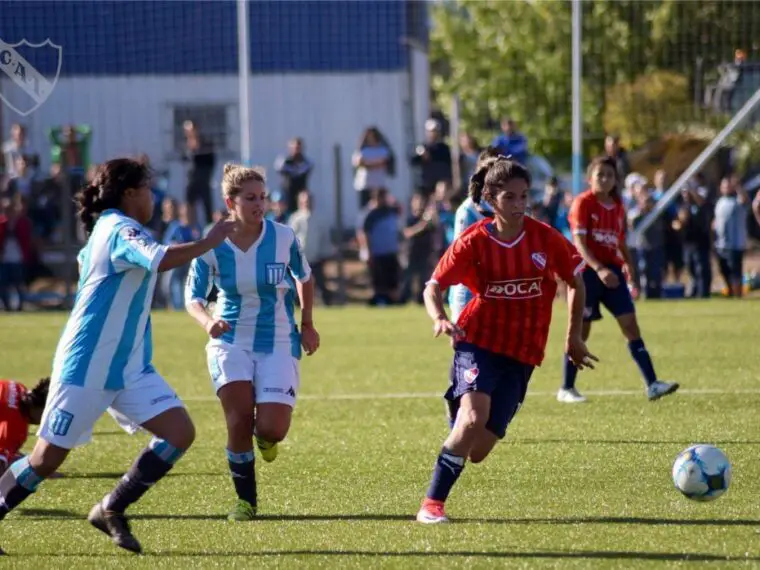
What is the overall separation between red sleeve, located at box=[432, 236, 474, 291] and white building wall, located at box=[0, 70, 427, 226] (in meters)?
16.9

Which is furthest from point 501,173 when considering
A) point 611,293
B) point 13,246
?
point 13,246

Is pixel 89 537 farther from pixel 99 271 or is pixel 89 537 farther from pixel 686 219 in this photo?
pixel 686 219

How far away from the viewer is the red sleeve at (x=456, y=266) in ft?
22.1

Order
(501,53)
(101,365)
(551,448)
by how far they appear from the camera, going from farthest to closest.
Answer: (501,53), (551,448), (101,365)

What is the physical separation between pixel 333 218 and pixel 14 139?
583 cm

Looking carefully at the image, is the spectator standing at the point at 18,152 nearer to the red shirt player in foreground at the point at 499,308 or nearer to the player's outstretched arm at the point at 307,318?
the player's outstretched arm at the point at 307,318

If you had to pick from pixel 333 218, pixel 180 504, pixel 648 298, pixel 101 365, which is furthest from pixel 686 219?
pixel 101 365

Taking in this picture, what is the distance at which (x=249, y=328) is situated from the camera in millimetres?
7117

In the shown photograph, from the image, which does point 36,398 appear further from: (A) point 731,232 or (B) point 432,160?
(A) point 731,232

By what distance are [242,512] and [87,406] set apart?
1334 millimetres

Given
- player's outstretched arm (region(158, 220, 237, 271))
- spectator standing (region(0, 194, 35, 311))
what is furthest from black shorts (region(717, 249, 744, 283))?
player's outstretched arm (region(158, 220, 237, 271))

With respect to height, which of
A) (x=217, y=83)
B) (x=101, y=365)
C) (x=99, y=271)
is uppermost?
(x=217, y=83)

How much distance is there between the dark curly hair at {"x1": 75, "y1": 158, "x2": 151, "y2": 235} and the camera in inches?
241

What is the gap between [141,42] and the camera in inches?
910
